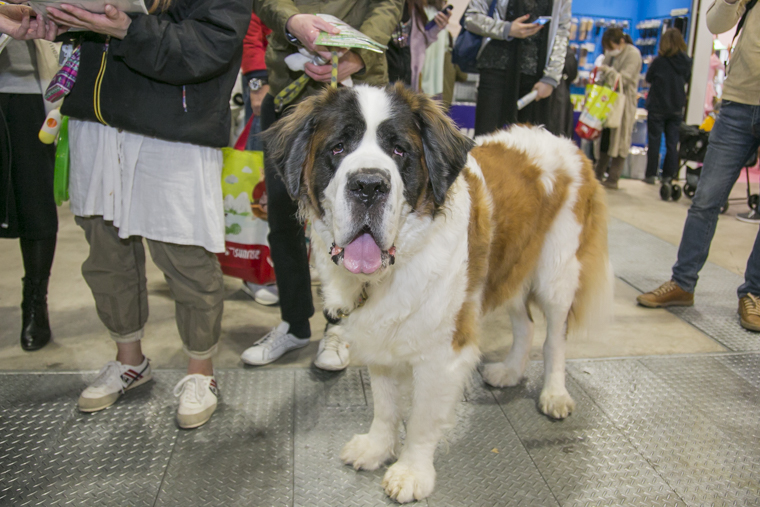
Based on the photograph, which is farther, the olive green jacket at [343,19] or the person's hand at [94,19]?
the olive green jacket at [343,19]

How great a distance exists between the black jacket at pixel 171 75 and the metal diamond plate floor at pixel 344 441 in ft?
4.15

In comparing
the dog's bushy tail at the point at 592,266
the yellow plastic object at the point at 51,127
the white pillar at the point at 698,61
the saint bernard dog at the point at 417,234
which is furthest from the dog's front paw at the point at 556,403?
the white pillar at the point at 698,61

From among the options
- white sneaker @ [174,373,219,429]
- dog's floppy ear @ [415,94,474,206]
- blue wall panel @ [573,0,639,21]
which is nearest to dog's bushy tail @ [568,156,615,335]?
dog's floppy ear @ [415,94,474,206]

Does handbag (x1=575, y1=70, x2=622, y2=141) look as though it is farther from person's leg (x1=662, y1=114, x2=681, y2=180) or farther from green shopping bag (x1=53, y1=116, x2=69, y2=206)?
green shopping bag (x1=53, y1=116, x2=69, y2=206)

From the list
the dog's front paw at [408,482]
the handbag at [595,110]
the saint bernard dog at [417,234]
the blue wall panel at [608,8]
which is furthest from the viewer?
the blue wall panel at [608,8]

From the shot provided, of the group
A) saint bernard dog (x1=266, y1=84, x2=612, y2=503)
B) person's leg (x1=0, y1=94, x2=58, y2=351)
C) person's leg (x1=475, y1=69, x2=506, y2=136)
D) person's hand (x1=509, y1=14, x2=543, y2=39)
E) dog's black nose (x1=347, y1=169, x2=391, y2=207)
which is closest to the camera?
dog's black nose (x1=347, y1=169, x2=391, y2=207)

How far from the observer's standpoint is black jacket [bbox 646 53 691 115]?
819 centimetres

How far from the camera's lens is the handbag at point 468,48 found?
3611 mm

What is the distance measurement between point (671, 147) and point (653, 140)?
1.27 feet

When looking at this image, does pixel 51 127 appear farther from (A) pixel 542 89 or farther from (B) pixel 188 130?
(A) pixel 542 89

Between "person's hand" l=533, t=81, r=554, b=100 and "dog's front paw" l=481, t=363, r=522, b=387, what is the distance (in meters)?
1.72

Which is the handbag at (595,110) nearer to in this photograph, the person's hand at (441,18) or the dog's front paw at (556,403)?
the person's hand at (441,18)

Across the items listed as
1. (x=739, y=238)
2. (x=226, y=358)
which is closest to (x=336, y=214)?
(x=226, y=358)

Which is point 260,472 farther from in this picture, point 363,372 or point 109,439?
point 363,372
